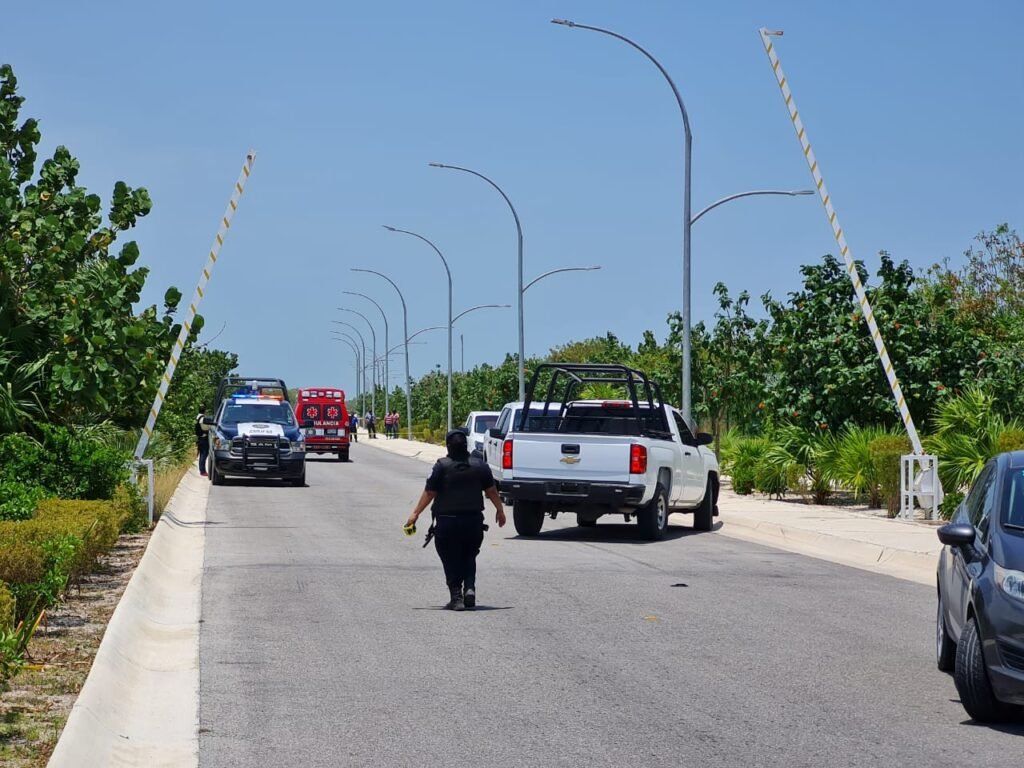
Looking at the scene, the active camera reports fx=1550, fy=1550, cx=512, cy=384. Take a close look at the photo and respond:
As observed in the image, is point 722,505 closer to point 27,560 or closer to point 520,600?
point 520,600

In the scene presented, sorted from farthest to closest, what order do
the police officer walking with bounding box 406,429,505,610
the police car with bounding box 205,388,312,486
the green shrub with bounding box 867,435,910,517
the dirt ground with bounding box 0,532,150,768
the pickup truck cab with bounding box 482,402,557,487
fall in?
the police car with bounding box 205,388,312,486 → the green shrub with bounding box 867,435,910,517 → the pickup truck cab with bounding box 482,402,557,487 → the police officer walking with bounding box 406,429,505,610 → the dirt ground with bounding box 0,532,150,768

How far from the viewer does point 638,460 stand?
20438 millimetres

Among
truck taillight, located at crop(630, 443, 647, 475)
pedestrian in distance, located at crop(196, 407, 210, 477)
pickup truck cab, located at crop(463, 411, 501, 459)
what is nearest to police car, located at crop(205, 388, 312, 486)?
pedestrian in distance, located at crop(196, 407, 210, 477)

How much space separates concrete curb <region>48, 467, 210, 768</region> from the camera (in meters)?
7.61

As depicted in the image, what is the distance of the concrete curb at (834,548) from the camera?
17.8m

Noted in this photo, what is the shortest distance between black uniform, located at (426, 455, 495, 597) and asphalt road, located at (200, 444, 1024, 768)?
1.52 feet

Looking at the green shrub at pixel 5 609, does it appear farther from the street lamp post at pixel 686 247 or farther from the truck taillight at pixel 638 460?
the street lamp post at pixel 686 247

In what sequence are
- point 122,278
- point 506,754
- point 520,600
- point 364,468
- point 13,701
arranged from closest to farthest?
point 506,754 < point 13,701 < point 520,600 < point 122,278 < point 364,468

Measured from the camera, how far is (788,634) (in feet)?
39.6

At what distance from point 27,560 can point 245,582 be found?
4.65 meters

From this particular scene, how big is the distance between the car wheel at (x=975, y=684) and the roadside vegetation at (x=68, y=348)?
7488mm

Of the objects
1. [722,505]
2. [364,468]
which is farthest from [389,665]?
[364,468]

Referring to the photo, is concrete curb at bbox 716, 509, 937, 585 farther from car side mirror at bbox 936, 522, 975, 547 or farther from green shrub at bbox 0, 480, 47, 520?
green shrub at bbox 0, 480, 47, 520

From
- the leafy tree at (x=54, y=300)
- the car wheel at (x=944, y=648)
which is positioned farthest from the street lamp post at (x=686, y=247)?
the car wheel at (x=944, y=648)
